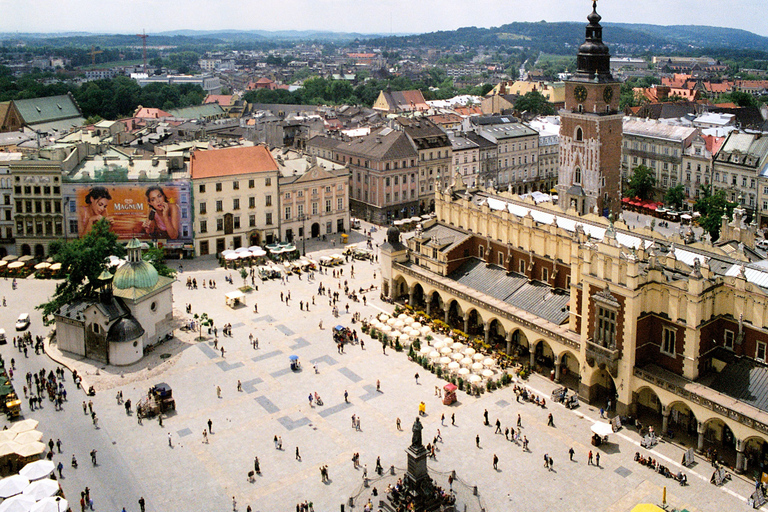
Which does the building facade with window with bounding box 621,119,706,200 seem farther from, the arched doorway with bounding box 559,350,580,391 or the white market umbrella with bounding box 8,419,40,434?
the white market umbrella with bounding box 8,419,40,434

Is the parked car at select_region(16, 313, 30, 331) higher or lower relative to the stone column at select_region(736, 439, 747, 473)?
higher

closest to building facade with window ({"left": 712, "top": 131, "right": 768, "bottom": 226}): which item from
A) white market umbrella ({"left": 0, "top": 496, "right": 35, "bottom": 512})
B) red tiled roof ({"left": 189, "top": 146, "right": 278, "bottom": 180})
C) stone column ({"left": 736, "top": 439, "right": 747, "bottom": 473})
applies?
stone column ({"left": 736, "top": 439, "right": 747, "bottom": 473})

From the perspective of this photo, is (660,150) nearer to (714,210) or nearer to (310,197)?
(714,210)

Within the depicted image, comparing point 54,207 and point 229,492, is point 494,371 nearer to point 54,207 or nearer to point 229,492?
point 229,492

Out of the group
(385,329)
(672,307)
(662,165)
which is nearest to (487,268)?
(385,329)

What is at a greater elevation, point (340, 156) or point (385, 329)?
point (340, 156)

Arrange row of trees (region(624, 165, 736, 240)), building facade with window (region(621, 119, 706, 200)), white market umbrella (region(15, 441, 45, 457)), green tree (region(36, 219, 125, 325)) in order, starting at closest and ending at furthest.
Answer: white market umbrella (region(15, 441, 45, 457)) < green tree (region(36, 219, 125, 325)) < row of trees (region(624, 165, 736, 240)) < building facade with window (region(621, 119, 706, 200))
